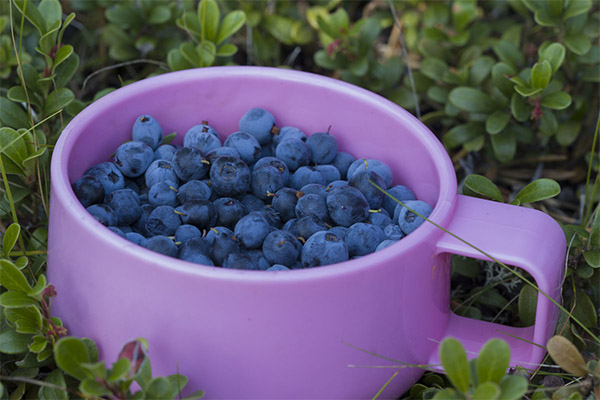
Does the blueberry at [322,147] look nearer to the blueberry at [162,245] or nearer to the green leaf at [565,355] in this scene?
the blueberry at [162,245]

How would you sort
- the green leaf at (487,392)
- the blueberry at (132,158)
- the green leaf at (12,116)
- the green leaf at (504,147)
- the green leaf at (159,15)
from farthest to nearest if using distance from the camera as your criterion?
the green leaf at (159,15) → the green leaf at (504,147) → the green leaf at (12,116) → the blueberry at (132,158) → the green leaf at (487,392)

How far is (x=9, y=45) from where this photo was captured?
1.51 metres

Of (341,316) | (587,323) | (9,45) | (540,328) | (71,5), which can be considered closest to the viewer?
(341,316)

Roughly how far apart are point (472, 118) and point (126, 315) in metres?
0.91

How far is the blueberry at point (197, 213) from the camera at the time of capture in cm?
108

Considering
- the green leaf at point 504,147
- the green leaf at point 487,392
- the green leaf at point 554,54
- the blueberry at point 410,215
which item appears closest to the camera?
the green leaf at point 487,392

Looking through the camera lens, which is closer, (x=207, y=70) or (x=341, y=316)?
(x=341, y=316)

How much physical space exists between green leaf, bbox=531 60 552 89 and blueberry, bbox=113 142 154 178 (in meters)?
0.74

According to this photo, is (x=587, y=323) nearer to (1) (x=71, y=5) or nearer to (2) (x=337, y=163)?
(2) (x=337, y=163)

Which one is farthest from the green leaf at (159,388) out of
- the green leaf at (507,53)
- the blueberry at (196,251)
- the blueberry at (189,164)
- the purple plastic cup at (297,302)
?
the green leaf at (507,53)

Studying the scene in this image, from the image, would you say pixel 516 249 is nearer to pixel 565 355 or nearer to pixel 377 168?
pixel 565 355

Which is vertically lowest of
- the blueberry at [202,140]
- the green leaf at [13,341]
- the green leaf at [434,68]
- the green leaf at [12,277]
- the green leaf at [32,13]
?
the green leaf at [13,341]

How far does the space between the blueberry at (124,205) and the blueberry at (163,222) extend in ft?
0.11

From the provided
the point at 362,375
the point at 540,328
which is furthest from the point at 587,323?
the point at 362,375
